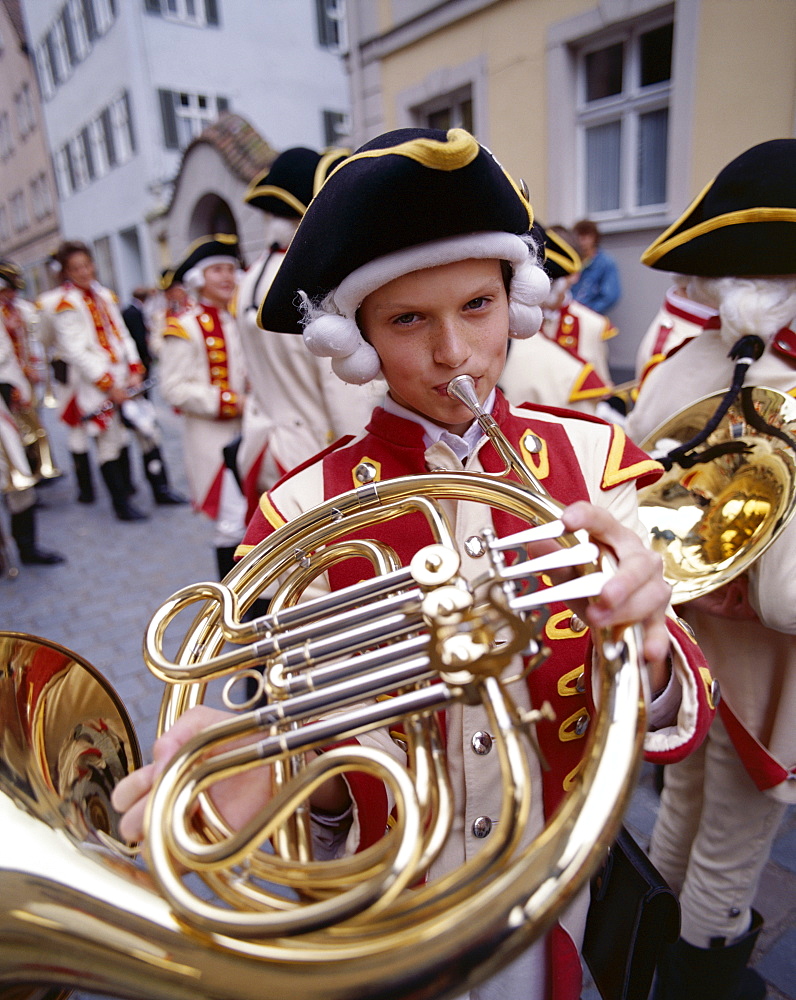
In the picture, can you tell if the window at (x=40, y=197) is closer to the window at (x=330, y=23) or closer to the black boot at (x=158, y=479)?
the window at (x=330, y=23)

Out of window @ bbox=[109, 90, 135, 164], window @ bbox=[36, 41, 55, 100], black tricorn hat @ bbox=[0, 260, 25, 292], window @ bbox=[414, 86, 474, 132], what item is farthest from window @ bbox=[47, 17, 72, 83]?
black tricorn hat @ bbox=[0, 260, 25, 292]

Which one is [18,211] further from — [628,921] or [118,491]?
[628,921]

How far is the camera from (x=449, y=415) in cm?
111

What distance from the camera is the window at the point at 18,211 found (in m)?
27.2

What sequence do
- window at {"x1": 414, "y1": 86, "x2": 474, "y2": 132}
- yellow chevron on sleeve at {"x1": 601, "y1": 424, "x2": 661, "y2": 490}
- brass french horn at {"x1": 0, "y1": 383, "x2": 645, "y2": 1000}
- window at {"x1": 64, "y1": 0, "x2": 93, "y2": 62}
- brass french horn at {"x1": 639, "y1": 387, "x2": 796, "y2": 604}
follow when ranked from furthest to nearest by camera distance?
window at {"x1": 64, "y1": 0, "x2": 93, "y2": 62}
window at {"x1": 414, "y1": 86, "x2": 474, "y2": 132}
brass french horn at {"x1": 639, "y1": 387, "x2": 796, "y2": 604}
yellow chevron on sleeve at {"x1": 601, "y1": 424, "x2": 661, "y2": 490}
brass french horn at {"x1": 0, "y1": 383, "x2": 645, "y2": 1000}

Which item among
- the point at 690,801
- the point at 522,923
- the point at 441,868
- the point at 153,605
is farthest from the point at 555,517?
the point at 153,605

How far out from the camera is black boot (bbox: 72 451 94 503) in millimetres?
6363

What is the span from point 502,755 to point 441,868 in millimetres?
581

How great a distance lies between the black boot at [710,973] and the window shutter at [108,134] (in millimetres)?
21585

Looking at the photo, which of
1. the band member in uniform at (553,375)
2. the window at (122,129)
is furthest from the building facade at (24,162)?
the band member in uniform at (553,375)

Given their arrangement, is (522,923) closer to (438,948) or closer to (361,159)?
(438,948)

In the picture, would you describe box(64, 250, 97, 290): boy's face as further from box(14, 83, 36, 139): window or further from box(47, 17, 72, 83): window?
box(14, 83, 36, 139): window

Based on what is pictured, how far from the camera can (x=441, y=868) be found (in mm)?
1140

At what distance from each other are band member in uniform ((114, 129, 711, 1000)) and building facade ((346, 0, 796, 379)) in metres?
4.96
